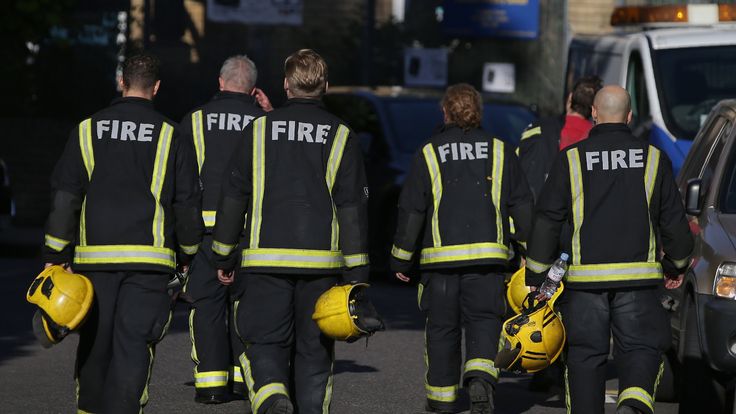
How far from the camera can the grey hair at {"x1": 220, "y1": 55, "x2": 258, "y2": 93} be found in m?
9.12

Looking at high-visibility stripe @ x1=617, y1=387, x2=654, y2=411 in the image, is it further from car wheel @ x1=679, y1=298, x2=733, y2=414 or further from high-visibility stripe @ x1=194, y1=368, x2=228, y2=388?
high-visibility stripe @ x1=194, y1=368, x2=228, y2=388

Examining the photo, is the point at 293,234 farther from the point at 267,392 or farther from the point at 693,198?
the point at 693,198

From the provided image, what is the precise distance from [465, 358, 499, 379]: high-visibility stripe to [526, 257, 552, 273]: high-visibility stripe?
1.11 m

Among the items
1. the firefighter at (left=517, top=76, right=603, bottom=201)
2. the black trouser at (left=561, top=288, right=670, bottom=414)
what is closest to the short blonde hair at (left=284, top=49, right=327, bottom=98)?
the black trouser at (left=561, top=288, right=670, bottom=414)

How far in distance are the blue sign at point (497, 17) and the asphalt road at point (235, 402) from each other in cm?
1155

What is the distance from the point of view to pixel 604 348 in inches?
286

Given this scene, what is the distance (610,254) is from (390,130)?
8.46m

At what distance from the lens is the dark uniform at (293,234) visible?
7.11 meters

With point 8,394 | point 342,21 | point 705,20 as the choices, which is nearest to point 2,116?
point 342,21

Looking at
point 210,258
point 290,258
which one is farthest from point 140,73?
point 210,258

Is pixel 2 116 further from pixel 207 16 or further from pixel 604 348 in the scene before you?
pixel 604 348

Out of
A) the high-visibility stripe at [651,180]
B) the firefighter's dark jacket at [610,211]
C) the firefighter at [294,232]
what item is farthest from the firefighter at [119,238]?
the high-visibility stripe at [651,180]

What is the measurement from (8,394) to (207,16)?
14.9m

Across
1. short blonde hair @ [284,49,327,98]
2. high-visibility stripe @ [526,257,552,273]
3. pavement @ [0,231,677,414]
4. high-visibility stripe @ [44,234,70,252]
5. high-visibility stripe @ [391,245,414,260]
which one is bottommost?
pavement @ [0,231,677,414]
